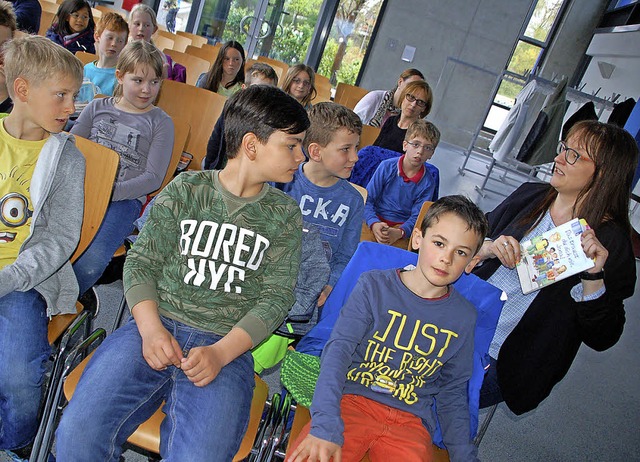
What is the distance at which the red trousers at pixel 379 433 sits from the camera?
1406 mm

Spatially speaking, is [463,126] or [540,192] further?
[463,126]

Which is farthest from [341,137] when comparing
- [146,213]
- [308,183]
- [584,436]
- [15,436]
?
[584,436]


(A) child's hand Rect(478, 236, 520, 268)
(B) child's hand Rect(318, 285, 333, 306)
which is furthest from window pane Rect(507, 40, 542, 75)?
(B) child's hand Rect(318, 285, 333, 306)

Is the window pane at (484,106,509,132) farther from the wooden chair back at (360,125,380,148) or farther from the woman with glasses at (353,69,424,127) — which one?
the wooden chair back at (360,125,380,148)

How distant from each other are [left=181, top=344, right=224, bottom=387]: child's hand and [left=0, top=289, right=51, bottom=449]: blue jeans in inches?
17.7

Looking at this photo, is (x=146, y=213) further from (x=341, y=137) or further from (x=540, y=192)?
(x=540, y=192)

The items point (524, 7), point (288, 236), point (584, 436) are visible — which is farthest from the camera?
point (524, 7)

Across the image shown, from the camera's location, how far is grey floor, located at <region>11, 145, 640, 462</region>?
257 centimetres

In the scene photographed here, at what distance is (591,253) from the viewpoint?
162 centimetres

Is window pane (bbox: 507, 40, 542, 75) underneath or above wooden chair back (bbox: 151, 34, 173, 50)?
above

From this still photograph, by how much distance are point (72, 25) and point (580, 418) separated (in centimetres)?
446

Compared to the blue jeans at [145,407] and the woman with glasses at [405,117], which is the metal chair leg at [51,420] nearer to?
the blue jeans at [145,407]

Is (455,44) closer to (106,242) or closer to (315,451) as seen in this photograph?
(106,242)

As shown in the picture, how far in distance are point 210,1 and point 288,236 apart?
7864mm
